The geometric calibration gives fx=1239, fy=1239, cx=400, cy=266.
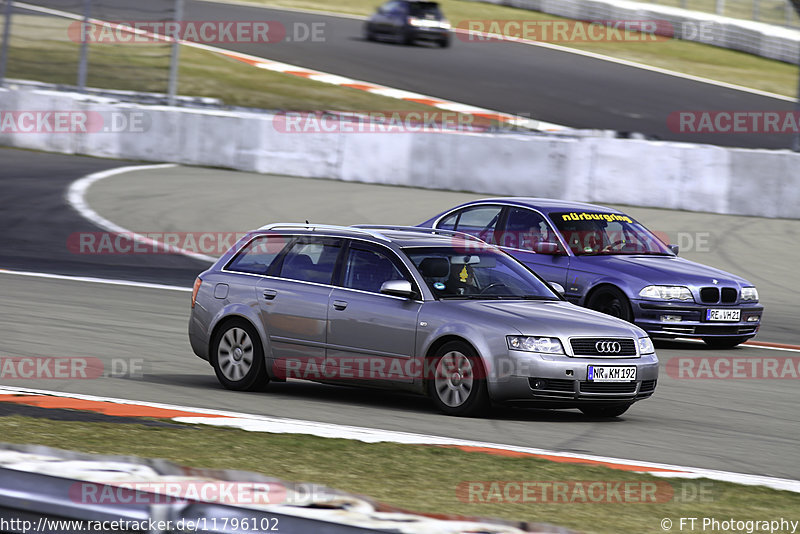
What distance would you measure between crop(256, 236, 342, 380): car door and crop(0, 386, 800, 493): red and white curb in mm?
1030

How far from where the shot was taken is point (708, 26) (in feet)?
137

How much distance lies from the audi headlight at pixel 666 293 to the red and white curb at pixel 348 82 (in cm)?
1404

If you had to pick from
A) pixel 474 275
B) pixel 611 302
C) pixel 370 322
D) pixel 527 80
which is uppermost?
pixel 527 80

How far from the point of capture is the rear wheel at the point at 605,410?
9168 mm

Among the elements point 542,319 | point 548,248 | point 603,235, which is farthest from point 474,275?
point 603,235

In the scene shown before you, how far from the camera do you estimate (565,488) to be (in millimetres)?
6688

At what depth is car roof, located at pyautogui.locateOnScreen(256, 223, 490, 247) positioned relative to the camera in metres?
9.67

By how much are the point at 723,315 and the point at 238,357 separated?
5691mm

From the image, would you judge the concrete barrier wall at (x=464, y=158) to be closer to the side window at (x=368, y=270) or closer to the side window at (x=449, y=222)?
the side window at (x=449, y=222)

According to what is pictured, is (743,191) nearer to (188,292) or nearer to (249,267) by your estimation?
(188,292)

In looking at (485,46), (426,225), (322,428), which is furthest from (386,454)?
(485,46)

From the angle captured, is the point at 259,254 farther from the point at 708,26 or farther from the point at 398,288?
the point at 708,26

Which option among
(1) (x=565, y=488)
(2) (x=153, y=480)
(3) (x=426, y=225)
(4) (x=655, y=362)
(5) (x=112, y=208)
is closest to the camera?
(2) (x=153, y=480)

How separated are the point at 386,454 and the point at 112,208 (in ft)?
43.5
